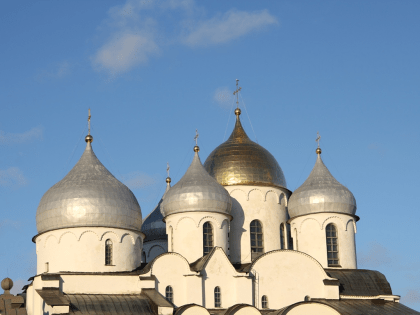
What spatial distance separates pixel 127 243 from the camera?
1122 inches

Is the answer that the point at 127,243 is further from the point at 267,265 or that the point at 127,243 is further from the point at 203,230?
the point at 267,265

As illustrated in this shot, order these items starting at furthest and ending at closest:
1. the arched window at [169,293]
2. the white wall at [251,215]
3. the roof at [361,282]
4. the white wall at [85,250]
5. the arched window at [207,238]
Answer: the white wall at [251,215]
the arched window at [207,238]
the roof at [361,282]
the white wall at [85,250]
the arched window at [169,293]

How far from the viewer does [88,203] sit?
28.0m

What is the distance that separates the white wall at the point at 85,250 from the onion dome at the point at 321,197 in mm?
6908

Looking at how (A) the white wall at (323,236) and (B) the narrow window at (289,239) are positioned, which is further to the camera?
(B) the narrow window at (289,239)

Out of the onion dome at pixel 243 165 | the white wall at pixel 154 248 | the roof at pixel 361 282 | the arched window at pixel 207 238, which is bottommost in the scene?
the roof at pixel 361 282

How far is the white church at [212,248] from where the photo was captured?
86.4ft

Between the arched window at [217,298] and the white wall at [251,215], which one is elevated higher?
the white wall at [251,215]

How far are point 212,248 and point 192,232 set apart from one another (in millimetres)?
982

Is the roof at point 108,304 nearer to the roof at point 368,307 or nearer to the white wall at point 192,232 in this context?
the white wall at point 192,232

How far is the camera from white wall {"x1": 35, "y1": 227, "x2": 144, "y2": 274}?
27.5 m

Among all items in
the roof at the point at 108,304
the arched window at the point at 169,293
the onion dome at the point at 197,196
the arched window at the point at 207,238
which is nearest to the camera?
the roof at the point at 108,304

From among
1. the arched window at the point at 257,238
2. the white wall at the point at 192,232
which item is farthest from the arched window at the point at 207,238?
the arched window at the point at 257,238

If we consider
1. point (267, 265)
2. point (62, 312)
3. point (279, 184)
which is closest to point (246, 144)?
point (279, 184)
